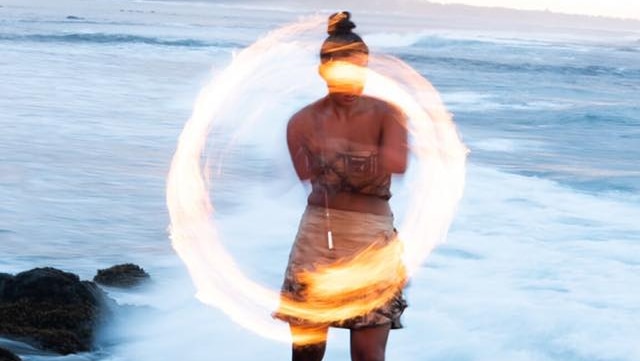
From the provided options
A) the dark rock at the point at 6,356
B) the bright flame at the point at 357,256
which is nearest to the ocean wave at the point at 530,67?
the dark rock at the point at 6,356

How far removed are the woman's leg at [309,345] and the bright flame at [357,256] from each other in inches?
0.9

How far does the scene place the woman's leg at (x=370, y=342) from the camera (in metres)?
5.23

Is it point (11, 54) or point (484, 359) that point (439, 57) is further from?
point (484, 359)

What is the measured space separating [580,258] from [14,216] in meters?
7.51

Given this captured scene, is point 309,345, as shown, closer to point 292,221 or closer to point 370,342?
point 370,342

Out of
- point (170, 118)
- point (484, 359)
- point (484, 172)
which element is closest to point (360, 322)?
point (484, 359)

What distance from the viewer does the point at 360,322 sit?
5.21 meters

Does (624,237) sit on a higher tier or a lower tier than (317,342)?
lower

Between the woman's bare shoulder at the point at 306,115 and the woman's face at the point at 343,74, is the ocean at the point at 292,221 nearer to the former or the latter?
the woman's bare shoulder at the point at 306,115

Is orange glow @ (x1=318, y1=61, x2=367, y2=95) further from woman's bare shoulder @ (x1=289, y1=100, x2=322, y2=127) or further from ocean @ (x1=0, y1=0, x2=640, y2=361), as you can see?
ocean @ (x1=0, y1=0, x2=640, y2=361)

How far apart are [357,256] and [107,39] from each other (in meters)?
67.8

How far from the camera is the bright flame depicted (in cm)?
523

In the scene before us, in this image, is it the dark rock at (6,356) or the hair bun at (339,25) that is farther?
the dark rock at (6,356)

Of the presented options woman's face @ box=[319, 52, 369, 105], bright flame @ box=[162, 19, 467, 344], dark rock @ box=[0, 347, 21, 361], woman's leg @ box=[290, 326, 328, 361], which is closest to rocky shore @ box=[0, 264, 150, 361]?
dark rock @ box=[0, 347, 21, 361]
